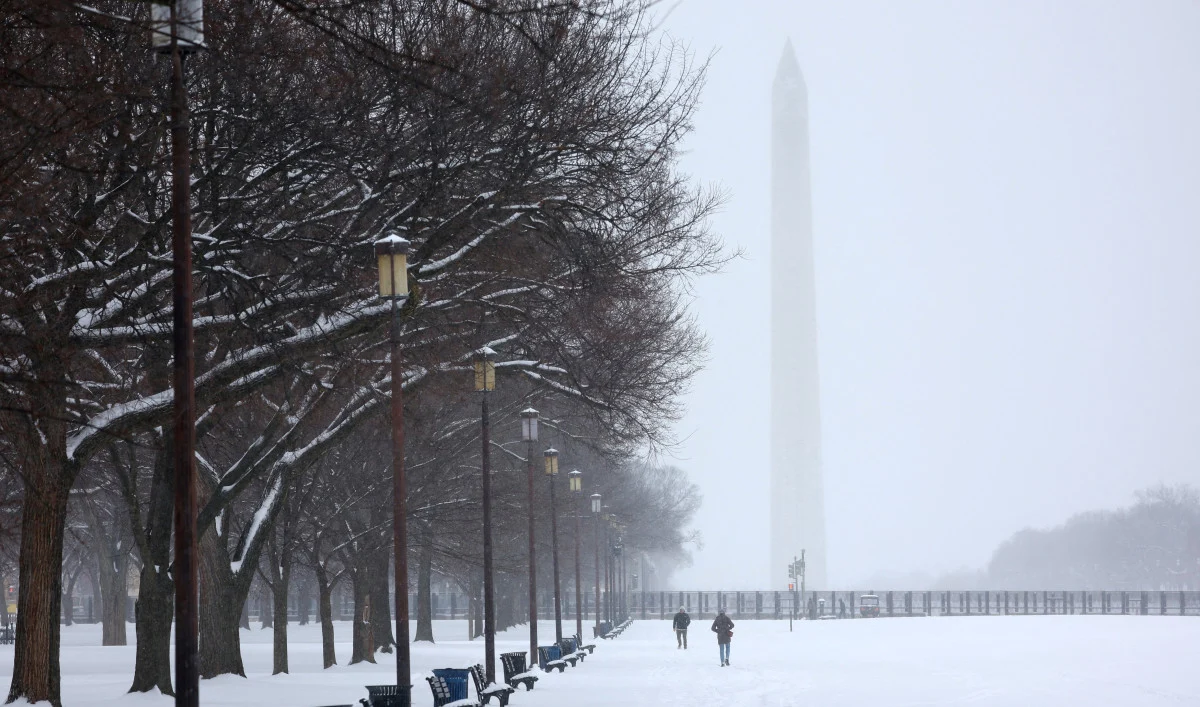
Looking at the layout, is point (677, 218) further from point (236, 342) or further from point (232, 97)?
point (232, 97)

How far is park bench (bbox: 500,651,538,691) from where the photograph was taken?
31562 millimetres

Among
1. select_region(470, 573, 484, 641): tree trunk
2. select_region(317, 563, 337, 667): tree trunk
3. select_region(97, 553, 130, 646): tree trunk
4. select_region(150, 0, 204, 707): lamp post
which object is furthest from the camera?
select_region(470, 573, 484, 641): tree trunk

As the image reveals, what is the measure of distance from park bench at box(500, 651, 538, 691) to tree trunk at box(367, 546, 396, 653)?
10176 mm

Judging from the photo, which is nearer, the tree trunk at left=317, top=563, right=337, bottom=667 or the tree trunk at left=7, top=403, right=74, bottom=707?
the tree trunk at left=7, top=403, right=74, bottom=707

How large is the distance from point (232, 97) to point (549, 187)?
5917 mm

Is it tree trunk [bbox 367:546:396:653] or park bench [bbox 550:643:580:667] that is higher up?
tree trunk [bbox 367:546:396:653]

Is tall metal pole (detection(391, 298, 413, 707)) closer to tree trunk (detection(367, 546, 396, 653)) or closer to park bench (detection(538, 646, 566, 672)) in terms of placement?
park bench (detection(538, 646, 566, 672))

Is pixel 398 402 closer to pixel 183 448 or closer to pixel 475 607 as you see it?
pixel 183 448

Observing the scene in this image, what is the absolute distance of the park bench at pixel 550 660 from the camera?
3856cm

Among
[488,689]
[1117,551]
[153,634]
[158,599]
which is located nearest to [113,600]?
[158,599]

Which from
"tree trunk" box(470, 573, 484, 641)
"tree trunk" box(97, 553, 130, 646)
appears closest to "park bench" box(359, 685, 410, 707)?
"tree trunk" box(97, 553, 130, 646)

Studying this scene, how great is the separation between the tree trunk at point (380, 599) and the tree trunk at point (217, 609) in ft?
40.0

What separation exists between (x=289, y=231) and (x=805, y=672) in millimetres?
24842

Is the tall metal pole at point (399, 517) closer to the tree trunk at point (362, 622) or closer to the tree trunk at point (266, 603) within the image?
the tree trunk at point (362, 622)
